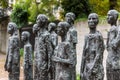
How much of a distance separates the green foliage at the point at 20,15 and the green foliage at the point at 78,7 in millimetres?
7469

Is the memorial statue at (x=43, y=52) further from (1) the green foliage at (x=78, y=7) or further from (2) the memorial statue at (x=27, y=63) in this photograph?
(1) the green foliage at (x=78, y=7)

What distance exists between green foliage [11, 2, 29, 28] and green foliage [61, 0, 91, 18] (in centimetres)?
747

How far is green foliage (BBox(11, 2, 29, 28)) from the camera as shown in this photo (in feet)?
85.6

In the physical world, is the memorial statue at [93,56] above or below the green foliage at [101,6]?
below

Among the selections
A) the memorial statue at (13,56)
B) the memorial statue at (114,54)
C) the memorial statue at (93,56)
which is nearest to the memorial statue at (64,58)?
the memorial statue at (93,56)

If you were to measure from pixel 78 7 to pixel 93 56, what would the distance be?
937cm

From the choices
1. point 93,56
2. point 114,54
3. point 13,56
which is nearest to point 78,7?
point 13,56

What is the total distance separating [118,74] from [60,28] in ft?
5.63

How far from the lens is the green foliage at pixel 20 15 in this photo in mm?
26102

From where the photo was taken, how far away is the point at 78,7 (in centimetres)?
1831

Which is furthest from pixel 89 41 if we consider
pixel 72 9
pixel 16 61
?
pixel 72 9

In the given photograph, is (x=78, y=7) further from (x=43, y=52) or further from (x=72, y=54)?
(x=72, y=54)

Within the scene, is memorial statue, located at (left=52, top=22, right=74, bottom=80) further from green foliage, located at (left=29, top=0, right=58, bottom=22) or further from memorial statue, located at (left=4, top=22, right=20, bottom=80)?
green foliage, located at (left=29, top=0, right=58, bottom=22)

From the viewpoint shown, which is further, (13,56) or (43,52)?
(13,56)
